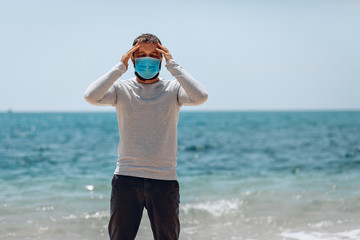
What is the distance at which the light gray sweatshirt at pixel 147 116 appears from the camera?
11.3 feet

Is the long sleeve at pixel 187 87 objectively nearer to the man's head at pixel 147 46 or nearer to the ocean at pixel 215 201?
the man's head at pixel 147 46

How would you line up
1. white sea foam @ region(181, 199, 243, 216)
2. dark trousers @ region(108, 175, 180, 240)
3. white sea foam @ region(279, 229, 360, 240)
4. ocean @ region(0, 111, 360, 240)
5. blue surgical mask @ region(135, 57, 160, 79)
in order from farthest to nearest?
white sea foam @ region(181, 199, 243, 216) < ocean @ region(0, 111, 360, 240) < white sea foam @ region(279, 229, 360, 240) < blue surgical mask @ region(135, 57, 160, 79) < dark trousers @ region(108, 175, 180, 240)

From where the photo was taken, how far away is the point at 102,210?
891 centimetres

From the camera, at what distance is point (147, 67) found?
3.55 m

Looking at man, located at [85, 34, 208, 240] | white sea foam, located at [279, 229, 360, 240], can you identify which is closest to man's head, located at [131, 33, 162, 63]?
man, located at [85, 34, 208, 240]

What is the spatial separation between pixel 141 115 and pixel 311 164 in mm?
14771

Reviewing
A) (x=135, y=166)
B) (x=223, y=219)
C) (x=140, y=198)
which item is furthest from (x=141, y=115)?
(x=223, y=219)

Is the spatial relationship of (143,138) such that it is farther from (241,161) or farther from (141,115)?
(241,161)

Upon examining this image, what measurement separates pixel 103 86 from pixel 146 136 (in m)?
0.52

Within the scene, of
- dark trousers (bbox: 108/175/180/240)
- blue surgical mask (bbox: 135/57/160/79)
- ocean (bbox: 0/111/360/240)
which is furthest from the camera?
ocean (bbox: 0/111/360/240)

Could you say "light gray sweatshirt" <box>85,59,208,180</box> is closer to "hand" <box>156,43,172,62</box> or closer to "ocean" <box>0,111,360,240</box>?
"hand" <box>156,43,172,62</box>

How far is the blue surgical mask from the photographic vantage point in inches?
140

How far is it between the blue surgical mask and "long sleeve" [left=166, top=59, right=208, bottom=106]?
0.33 ft

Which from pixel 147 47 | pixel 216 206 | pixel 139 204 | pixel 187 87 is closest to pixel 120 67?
pixel 147 47
